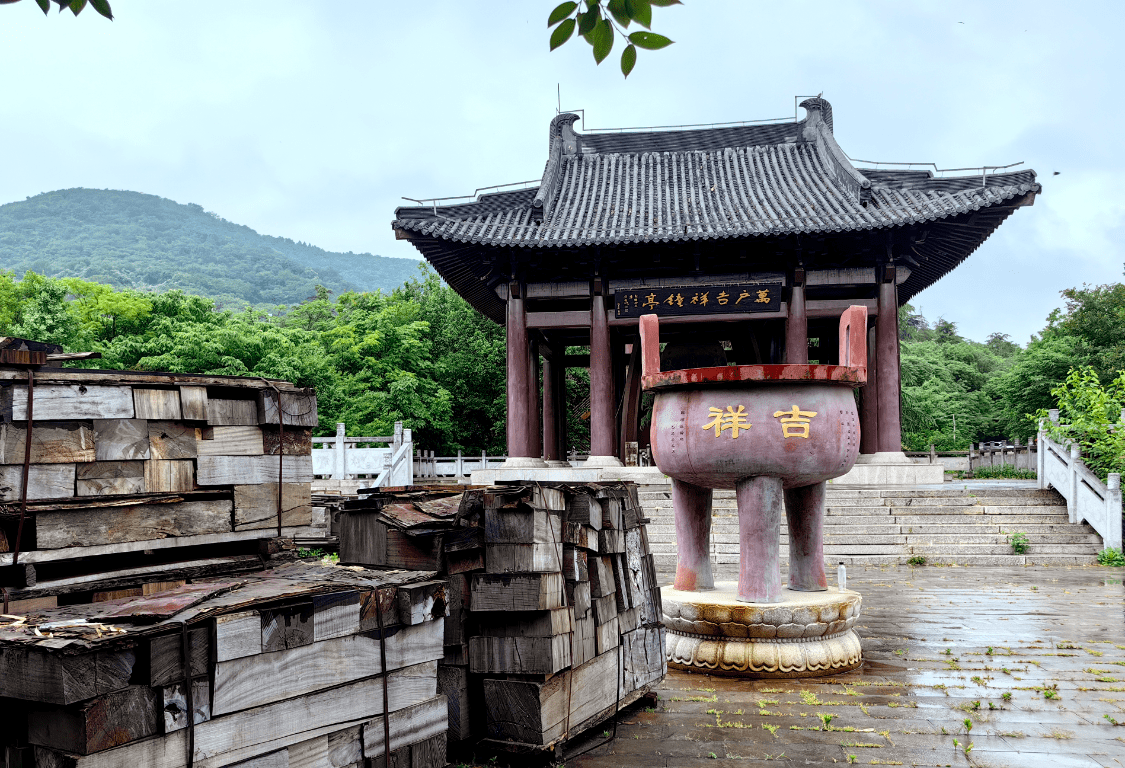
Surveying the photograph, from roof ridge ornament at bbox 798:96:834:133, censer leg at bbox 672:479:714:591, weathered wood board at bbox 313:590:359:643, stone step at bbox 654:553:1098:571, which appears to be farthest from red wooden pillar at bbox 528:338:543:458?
weathered wood board at bbox 313:590:359:643

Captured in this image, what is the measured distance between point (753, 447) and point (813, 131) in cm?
1482

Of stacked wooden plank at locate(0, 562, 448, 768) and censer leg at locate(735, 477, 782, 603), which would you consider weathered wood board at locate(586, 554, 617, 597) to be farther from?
censer leg at locate(735, 477, 782, 603)

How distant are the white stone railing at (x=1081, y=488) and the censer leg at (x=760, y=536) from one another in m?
7.70

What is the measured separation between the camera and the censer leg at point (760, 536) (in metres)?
5.01

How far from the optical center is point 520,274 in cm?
1482

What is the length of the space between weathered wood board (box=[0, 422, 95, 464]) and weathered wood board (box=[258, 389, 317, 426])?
0.67 metres

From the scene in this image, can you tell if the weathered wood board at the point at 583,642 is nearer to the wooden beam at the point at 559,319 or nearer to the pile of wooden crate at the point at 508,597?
the pile of wooden crate at the point at 508,597

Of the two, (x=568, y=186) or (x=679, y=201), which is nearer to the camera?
(x=679, y=201)

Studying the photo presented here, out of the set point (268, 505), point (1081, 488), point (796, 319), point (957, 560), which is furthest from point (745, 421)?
point (796, 319)

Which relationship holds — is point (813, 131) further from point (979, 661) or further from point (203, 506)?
point (203, 506)

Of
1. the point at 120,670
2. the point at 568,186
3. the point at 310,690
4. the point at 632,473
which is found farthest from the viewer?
the point at 568,186

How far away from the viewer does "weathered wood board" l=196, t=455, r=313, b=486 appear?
10.6ft

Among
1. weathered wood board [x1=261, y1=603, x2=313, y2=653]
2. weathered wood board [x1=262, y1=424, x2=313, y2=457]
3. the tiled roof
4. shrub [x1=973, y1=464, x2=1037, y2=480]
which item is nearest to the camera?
weathered wood board [x1=261, y1=603, x2=313, y2=653]

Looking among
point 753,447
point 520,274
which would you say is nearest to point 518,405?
point 520,274
